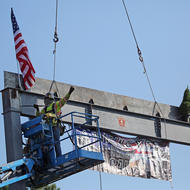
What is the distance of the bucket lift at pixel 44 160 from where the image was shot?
62.3 ft

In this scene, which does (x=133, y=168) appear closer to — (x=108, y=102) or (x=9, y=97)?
(x=108, y=102)

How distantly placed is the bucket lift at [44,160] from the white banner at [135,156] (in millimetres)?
2068

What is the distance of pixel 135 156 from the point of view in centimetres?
2317

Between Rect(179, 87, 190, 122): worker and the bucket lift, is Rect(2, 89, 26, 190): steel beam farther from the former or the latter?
Rect(179, 87, 190, 122): worker

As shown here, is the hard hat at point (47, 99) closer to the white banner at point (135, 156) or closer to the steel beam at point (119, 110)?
the steel beam at point (119, 110)

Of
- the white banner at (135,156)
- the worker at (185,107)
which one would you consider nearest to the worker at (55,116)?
the white banner at (135,156)

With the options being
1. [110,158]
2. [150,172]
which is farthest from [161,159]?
[110,158]

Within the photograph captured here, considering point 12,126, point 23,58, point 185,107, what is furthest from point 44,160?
point 185,107

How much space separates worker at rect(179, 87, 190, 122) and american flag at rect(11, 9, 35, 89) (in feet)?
21.5

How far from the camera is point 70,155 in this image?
18953 mm

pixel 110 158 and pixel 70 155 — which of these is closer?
pixel 70 155

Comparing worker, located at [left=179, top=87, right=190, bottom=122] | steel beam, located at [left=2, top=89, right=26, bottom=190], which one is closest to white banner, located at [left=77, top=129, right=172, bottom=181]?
worker, located at [left=179, top=87, right=190, bottom=122]

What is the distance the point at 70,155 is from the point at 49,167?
3.10 feet

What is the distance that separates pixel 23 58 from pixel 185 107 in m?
6.84
